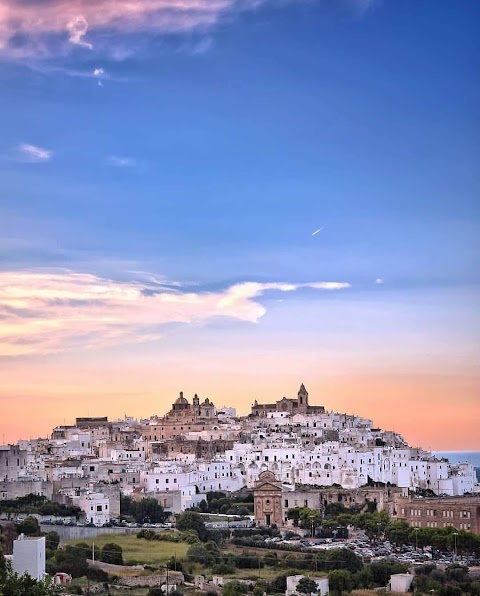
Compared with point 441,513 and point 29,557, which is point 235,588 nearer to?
point 29,557

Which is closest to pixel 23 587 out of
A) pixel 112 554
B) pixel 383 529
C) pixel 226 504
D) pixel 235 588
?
pixel 235 588

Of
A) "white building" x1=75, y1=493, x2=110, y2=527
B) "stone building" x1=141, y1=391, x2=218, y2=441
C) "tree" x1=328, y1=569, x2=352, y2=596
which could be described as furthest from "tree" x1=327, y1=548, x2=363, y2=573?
"stone building" x1=141, y1=391, x2=218, y2=441

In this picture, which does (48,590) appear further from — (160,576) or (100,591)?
(160,576)

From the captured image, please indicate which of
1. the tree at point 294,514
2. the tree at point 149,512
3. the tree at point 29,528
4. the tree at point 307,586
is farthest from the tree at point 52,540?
the tree at point 294,514

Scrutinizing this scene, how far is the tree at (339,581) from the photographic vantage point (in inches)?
883

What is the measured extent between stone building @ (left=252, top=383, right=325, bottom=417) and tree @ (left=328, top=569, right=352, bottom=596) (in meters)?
20.6

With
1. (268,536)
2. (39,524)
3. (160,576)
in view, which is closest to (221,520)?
(268,536)

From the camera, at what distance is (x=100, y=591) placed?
21047 mm

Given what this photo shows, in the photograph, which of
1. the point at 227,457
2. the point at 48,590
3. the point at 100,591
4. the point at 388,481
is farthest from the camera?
the point at 227,457

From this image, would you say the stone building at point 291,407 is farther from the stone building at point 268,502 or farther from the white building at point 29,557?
the white building at point 29,557

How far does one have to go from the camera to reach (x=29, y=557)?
17328mm

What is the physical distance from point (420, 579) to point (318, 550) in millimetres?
3517

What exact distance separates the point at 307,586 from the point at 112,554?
4.43 meters

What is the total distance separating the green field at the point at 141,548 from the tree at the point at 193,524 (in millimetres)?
1443
